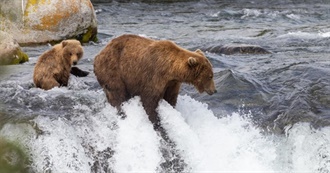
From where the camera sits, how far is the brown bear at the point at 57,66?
6.47 metres

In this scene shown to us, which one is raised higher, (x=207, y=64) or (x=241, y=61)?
(x=207, y=64)

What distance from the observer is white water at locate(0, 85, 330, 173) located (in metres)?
5.06

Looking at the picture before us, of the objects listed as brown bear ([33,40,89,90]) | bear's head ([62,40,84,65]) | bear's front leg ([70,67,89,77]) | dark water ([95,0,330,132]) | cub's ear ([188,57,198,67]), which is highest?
cub's ear ([188,57,198,67])

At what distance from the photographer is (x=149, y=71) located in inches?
207

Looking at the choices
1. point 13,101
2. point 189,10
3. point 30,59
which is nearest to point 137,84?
point 13,101

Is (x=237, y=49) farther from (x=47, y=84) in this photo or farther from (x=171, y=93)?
(x=171, y=93)

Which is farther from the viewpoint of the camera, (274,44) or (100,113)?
(274,44)

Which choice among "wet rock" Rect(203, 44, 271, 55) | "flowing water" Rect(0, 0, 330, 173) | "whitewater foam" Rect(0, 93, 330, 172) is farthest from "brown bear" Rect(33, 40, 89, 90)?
"wet rock" Rect(203, 44, 271, 55)

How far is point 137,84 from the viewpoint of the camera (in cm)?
536

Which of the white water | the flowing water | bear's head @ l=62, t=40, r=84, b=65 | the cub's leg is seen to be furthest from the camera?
bear's head @ l=62, t=40, r=84, b=65

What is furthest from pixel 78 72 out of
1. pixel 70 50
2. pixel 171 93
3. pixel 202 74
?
pixel 202 74

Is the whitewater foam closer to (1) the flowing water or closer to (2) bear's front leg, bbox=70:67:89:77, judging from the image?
(1) the flowing water

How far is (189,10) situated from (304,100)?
12.0 meters

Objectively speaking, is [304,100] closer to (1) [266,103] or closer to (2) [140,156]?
(1) [266,103]
